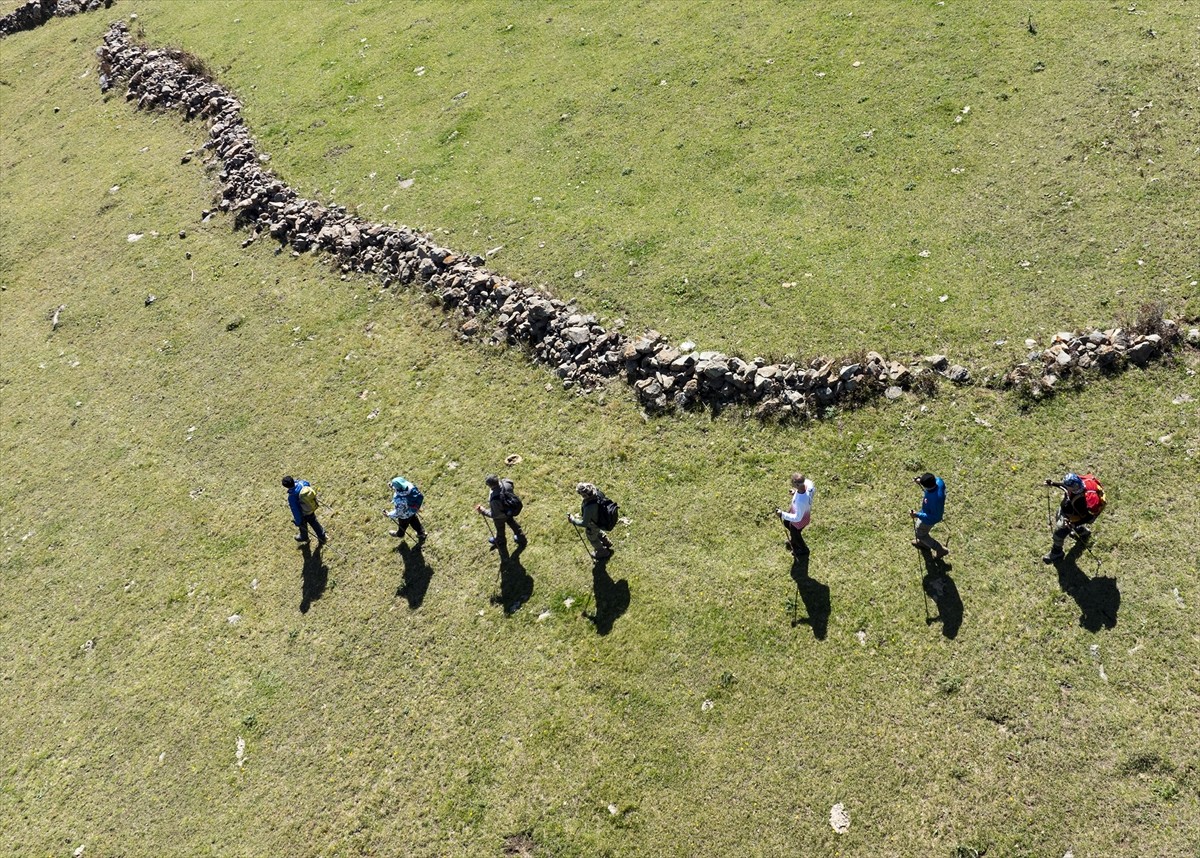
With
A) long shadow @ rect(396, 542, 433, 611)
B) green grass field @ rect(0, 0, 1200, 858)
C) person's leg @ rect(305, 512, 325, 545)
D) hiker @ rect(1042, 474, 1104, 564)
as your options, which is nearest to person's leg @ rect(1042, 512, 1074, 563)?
hiker @ rect(1042, 474, 1104, 564)

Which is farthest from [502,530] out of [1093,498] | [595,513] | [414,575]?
[1093,498]

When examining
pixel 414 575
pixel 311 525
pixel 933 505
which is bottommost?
pixel 414 575

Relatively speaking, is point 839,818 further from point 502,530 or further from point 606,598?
point 502,530

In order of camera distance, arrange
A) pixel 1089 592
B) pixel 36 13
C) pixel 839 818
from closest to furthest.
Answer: pixel 839 818, pixel 1089 592, pixel 36 13

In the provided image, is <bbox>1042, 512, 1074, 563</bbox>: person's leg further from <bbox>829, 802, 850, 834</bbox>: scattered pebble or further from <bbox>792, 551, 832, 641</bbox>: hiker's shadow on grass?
<bbox>829, 802, 850, 834</bbox>: scattered pebble

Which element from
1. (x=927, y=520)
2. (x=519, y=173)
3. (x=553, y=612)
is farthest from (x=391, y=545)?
(x=519, y=173)

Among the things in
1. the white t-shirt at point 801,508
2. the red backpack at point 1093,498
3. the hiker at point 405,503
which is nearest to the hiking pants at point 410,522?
the hiker at point 405,503
